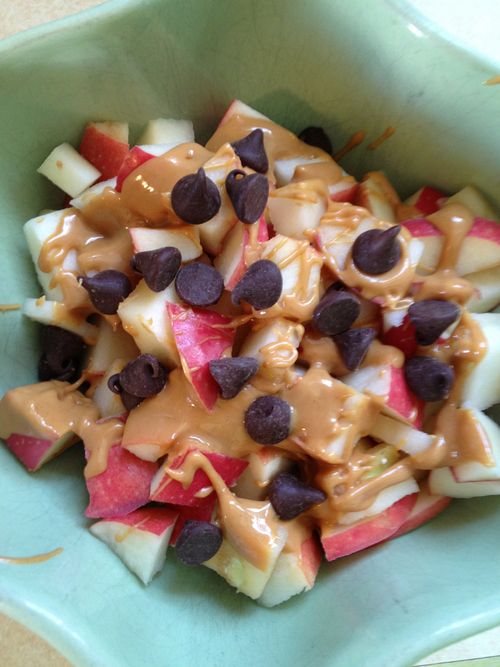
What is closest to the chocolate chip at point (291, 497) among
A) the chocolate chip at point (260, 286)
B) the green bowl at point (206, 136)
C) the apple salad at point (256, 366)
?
the apple salad at point (256, 366)

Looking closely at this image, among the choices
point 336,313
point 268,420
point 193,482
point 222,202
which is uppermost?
point 222,202

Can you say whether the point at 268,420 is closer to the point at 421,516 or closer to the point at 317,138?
the point at 421,516

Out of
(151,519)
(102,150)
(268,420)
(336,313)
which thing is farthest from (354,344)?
(102,150)

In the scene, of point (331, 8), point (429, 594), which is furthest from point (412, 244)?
point (429, 594)

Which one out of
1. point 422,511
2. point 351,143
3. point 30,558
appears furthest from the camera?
point 351,143

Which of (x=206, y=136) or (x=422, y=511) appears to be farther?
(x=206, y=136)

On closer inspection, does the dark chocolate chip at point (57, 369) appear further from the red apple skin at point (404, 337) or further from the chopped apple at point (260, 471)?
the red apple skin at point (404, 337)
